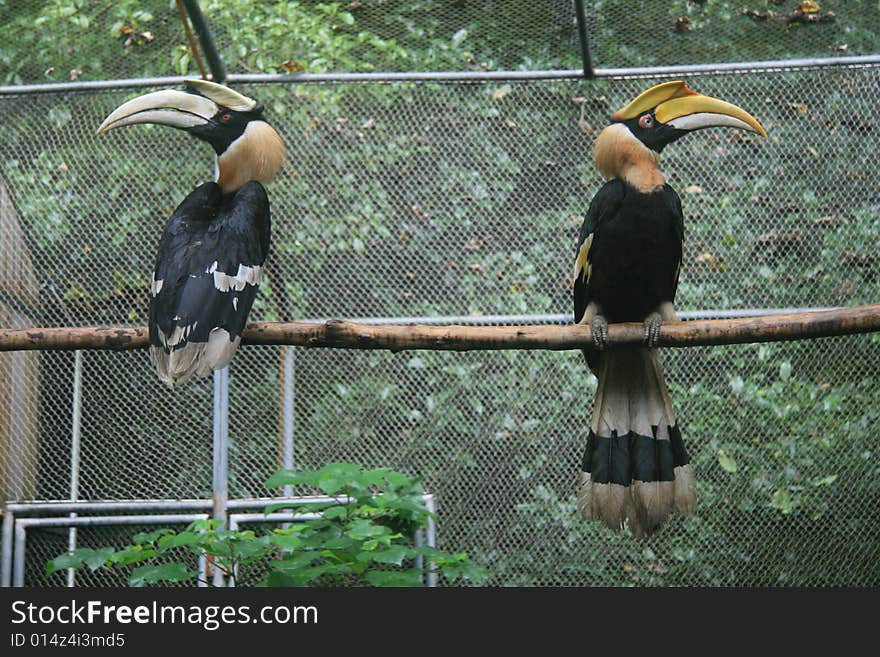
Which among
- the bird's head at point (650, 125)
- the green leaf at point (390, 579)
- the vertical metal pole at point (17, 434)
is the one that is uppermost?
the bird's head at point (650, 125)

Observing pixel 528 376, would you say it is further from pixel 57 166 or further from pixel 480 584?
pixel 57 166

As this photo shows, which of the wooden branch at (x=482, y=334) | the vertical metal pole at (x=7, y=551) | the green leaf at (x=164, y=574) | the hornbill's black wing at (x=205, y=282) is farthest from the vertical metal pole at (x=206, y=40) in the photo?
the green leaf at (x=164, y=574)

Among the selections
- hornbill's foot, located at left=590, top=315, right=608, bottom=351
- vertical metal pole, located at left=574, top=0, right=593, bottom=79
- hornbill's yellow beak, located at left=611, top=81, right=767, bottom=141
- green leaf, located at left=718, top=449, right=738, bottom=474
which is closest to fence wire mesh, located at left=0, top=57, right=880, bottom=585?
green leaf, located at left=718, top=449, right=738, bottom=474

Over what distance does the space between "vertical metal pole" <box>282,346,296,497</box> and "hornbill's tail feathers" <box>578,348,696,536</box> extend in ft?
5.25

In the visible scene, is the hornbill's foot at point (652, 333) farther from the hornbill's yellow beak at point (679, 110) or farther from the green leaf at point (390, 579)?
the green leaf at point (390, 579)

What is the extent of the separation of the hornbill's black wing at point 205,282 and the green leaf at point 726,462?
2.20 meters

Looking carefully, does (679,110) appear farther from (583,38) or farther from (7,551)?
(7,551)

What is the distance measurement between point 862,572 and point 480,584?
5.25 ft

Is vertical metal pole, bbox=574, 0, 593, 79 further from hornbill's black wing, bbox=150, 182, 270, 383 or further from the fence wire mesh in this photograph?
hornbill's black wing, bbox=150, 182, 270, 383

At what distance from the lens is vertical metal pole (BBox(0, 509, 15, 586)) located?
4.27 m

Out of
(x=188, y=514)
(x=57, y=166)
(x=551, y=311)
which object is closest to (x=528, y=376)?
(x=551, y=311)

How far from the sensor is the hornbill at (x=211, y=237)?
10.2 ft

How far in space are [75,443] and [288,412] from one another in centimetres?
93

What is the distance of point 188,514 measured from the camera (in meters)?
4.37
